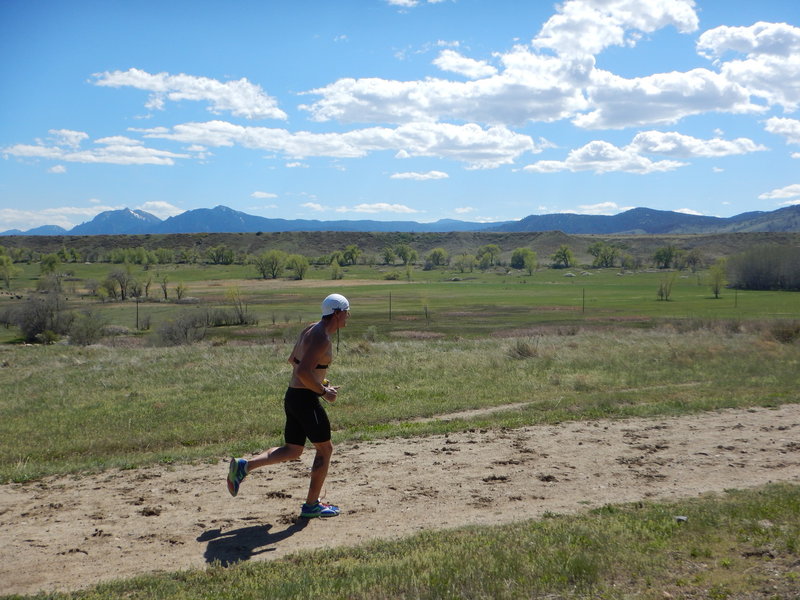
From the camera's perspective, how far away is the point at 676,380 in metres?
18.1

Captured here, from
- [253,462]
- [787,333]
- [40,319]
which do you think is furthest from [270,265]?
[253,462]

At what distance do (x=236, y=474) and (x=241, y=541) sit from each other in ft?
2.89

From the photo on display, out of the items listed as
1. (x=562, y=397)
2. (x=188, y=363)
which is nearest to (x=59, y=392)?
(x=188, y=363)

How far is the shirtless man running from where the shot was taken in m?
6.93

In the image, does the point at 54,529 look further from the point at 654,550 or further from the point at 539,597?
the point at 654,550

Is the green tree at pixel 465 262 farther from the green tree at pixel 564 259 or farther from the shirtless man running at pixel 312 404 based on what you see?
the shirtless man running at pixel 312 404

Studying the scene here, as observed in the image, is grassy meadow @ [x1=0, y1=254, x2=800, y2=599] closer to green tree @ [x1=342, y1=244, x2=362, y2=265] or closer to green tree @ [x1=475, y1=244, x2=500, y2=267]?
green tree @ [x1=475, y1=244, x2=500, y2=267]

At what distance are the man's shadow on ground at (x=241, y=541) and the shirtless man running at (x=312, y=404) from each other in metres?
0.40

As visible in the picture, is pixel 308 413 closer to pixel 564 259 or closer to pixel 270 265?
pixel 270 265

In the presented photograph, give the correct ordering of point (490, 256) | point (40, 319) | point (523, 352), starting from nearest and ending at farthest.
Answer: point (523, 352)
point (40, 319)
point (490, 256)

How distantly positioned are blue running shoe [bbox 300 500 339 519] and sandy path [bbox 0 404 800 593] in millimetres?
96

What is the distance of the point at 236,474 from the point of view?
23.7 ft

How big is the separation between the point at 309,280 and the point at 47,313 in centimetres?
7964

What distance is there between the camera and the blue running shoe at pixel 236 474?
Answer: 283 inches
